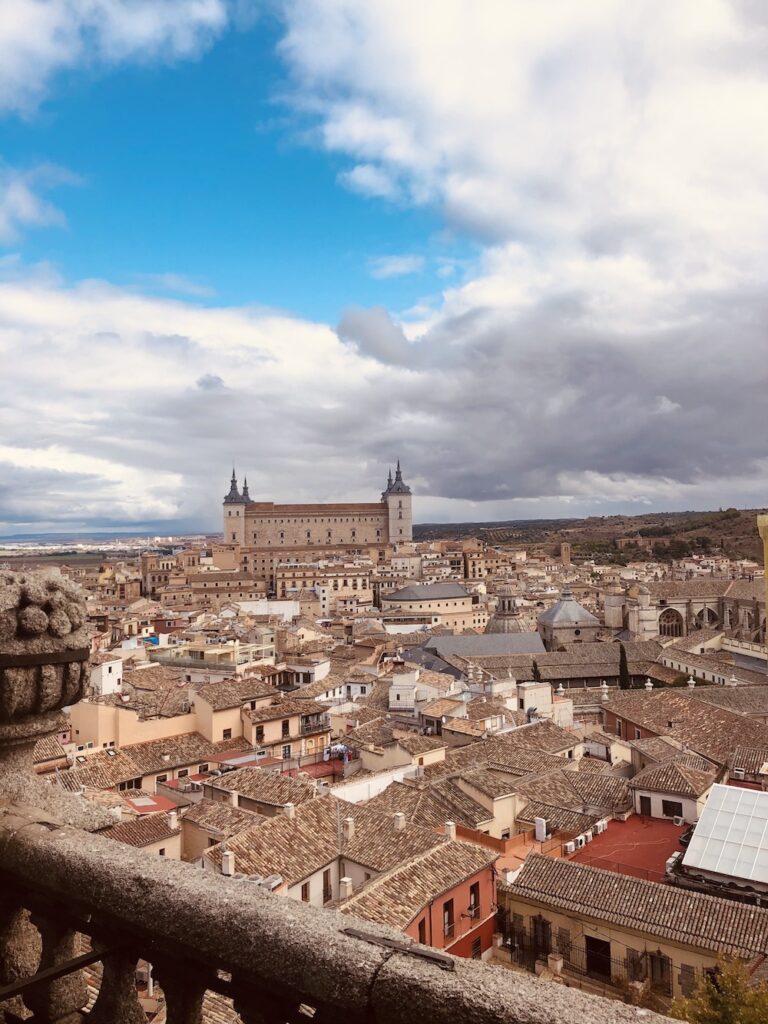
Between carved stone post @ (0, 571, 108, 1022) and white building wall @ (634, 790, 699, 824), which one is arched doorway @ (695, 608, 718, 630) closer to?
white building wall @ (634, 790, 699, 824)

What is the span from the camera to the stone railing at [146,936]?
6.98 ft

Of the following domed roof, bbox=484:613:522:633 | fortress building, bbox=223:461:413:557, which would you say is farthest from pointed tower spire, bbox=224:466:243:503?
domed roof, bbox=484:613:522:633

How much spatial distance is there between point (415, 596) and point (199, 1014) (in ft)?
258

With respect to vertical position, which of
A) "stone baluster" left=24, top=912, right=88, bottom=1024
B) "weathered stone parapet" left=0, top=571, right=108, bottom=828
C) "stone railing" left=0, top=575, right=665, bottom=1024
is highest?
"weathered stone parapet" left=0, top=571, right=108, bottom=828

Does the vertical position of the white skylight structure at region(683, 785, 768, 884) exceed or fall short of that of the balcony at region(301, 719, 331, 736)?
it exceeds it

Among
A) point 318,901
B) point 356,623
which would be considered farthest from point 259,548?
point 318,901

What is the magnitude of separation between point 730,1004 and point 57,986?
9.26m

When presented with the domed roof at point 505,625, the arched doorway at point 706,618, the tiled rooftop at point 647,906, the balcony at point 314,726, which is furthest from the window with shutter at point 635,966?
the arched doorway at point 706,618

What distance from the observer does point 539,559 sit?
137875 millimetres

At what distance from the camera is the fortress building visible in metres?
143

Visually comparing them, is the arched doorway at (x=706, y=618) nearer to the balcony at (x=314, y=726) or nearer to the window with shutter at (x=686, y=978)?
the balcony at (x=314, y=726)

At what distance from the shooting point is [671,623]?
66.4 m

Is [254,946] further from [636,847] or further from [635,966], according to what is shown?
[636,847]

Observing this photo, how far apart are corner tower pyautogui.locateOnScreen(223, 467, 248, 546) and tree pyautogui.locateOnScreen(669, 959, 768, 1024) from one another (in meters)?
136
